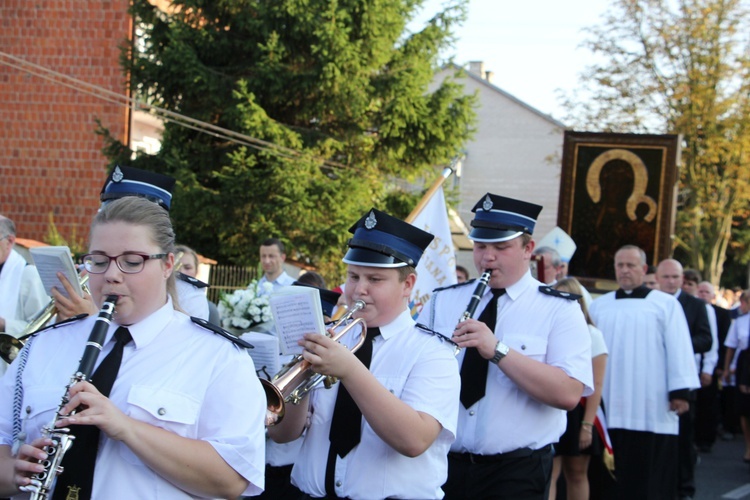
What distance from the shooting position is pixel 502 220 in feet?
18.4

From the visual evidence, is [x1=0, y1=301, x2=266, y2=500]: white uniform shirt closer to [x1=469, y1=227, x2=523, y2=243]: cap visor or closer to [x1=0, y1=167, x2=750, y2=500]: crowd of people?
[x1=0, y1=167, x2=750, y2=500]: crowd of people

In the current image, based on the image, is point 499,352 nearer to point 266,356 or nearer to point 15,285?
point 266,356

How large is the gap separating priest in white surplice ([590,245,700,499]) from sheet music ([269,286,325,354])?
5.46 m

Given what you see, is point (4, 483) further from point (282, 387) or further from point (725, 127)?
point (725, 127)

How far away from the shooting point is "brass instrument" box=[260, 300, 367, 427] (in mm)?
3762

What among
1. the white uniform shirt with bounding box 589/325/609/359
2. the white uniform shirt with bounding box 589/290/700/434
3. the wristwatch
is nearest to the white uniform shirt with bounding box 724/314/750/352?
the white uniform shirt with bounding box 589/290/700/434

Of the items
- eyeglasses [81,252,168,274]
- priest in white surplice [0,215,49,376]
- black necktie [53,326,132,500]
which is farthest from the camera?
priest in white surplice [0,215,49,376]

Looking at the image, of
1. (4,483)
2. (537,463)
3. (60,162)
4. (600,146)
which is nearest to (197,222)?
(60,162)

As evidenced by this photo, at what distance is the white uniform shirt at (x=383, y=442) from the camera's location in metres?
4.09

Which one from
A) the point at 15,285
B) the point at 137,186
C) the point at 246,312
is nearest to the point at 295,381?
the point at 137,186

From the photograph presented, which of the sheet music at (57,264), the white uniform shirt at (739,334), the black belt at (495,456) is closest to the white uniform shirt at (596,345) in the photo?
the black belt at (495,456)

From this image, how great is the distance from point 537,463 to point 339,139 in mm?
19211

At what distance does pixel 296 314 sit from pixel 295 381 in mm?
281

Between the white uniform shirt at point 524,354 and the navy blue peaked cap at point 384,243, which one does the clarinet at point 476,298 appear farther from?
the navy blue peaked cap at point 384,243
